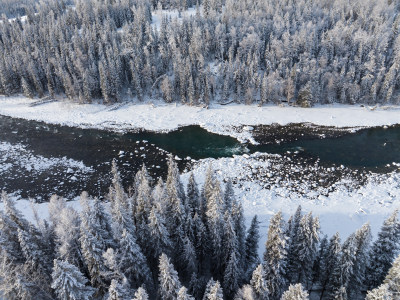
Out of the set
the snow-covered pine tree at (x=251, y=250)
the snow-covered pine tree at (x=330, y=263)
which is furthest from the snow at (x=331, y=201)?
the snow-covered pine tree at (x=330, y=263)

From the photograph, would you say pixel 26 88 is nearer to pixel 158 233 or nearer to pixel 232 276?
pixel 158 233

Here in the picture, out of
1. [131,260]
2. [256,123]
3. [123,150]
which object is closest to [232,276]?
[131,260]

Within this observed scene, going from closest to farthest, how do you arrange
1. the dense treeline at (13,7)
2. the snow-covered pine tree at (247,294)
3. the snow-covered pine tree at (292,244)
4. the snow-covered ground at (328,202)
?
the snow-covered pine tree at (247,294)
the snow-covered pine tree at (292,244)
the snow-covered ground at (328,202)
the dense treeline at (13,7)

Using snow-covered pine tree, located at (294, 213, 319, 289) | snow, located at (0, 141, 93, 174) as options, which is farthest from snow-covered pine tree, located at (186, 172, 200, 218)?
snow, located at (0, 141, 93, 174)

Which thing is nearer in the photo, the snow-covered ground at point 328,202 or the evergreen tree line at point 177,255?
the evergreen tree line at point 177,255

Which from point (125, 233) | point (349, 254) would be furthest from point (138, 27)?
point (349, 254)

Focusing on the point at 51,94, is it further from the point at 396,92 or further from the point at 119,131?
the point at 396,92

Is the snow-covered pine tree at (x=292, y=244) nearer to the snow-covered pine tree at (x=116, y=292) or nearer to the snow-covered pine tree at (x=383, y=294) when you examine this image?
the snow-covered pine tree at (x=383, y=294)

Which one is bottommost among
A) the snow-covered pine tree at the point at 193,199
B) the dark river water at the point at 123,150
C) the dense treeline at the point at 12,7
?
the dark river water at the point at 123,150
